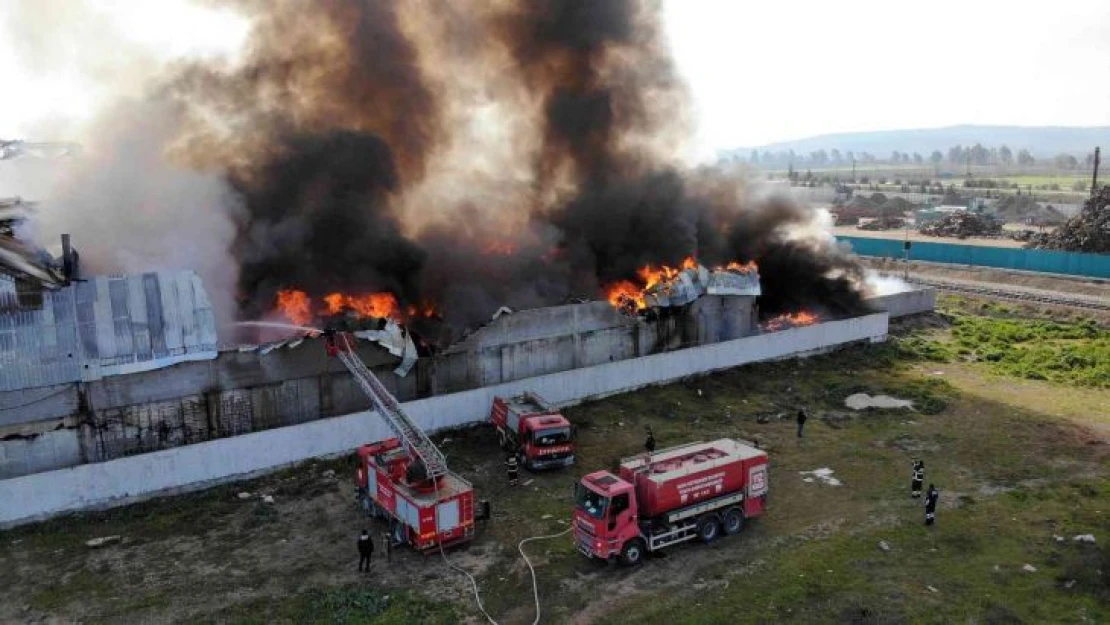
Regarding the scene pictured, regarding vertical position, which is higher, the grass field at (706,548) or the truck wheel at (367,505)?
the truck wheel at (367,505)

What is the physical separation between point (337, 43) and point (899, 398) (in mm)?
27408

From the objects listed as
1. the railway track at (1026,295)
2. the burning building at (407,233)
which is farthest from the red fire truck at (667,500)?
the railway track at (1026,295)

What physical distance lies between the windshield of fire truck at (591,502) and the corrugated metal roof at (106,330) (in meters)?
12.1

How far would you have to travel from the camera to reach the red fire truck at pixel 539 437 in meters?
22.3

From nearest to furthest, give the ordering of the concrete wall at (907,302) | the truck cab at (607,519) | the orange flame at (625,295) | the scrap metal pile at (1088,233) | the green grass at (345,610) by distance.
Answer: the green grass at (345,610) → the truck cab at (607,519) → the orange flame at (625,295) → the concrete wall at (907,302) → the scrap metal pile at (1088,233)

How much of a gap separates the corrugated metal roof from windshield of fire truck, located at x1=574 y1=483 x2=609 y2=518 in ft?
39.7

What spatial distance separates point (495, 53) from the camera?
38.8 meters

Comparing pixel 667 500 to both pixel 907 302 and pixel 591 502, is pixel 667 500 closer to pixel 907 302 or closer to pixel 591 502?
pixel 591 502

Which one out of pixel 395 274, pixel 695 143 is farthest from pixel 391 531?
pixel 695 143

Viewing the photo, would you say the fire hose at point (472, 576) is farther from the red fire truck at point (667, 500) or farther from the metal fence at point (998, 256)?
the metal fence at point (998, 256)

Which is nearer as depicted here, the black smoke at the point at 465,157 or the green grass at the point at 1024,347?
the black smoke at the point at 465,157

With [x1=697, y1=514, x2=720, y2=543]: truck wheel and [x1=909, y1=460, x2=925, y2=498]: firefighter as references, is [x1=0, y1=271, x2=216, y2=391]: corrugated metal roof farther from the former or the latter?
[x1=909, y1=460, x2=925, y2=498]: firefighter

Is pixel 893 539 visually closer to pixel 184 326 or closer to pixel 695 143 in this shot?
pixel 184 326

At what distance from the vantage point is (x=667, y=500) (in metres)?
17.2
